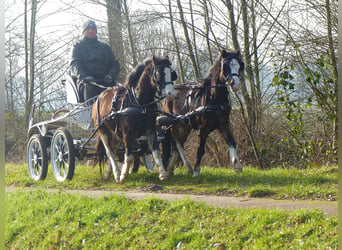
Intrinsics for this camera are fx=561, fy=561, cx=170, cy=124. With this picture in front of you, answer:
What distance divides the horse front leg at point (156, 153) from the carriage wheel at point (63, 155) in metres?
1.49

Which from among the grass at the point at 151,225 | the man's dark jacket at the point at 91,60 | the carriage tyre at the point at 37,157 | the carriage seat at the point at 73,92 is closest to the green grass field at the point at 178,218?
the grass at the point at 151,225

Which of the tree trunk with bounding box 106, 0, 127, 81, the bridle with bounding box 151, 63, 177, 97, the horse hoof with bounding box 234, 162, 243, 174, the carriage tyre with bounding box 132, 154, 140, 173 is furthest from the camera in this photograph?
the tree trunk with bounding box 106, 0, 127, 81

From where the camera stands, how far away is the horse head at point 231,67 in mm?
8141

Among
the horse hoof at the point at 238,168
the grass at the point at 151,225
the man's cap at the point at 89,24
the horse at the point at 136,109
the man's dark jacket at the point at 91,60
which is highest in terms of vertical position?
the man's cap at the point at 89,24

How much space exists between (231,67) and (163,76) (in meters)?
1.02

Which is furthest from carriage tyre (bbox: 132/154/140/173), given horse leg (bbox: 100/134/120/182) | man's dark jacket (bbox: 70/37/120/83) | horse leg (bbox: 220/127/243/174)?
horse leg (bbox: 220/127/243/174)

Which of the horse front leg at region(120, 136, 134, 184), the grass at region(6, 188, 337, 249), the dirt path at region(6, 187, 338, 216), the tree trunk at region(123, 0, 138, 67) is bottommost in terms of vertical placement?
the grass at region(6, 188, 337, 249)

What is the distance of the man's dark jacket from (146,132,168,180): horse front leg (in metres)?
1.79

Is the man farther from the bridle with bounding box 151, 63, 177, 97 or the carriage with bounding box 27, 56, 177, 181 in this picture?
the bridle with bounding box 151, 63, 177, 97

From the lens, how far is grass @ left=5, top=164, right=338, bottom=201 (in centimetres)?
695

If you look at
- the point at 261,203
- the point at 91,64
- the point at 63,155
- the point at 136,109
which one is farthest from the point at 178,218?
the point at 91,64

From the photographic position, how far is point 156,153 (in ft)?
28.2

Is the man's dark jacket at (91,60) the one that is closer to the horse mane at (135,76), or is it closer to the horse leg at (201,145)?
the horse mane at (135,76)

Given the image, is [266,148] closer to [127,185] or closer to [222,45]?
[222,45]
